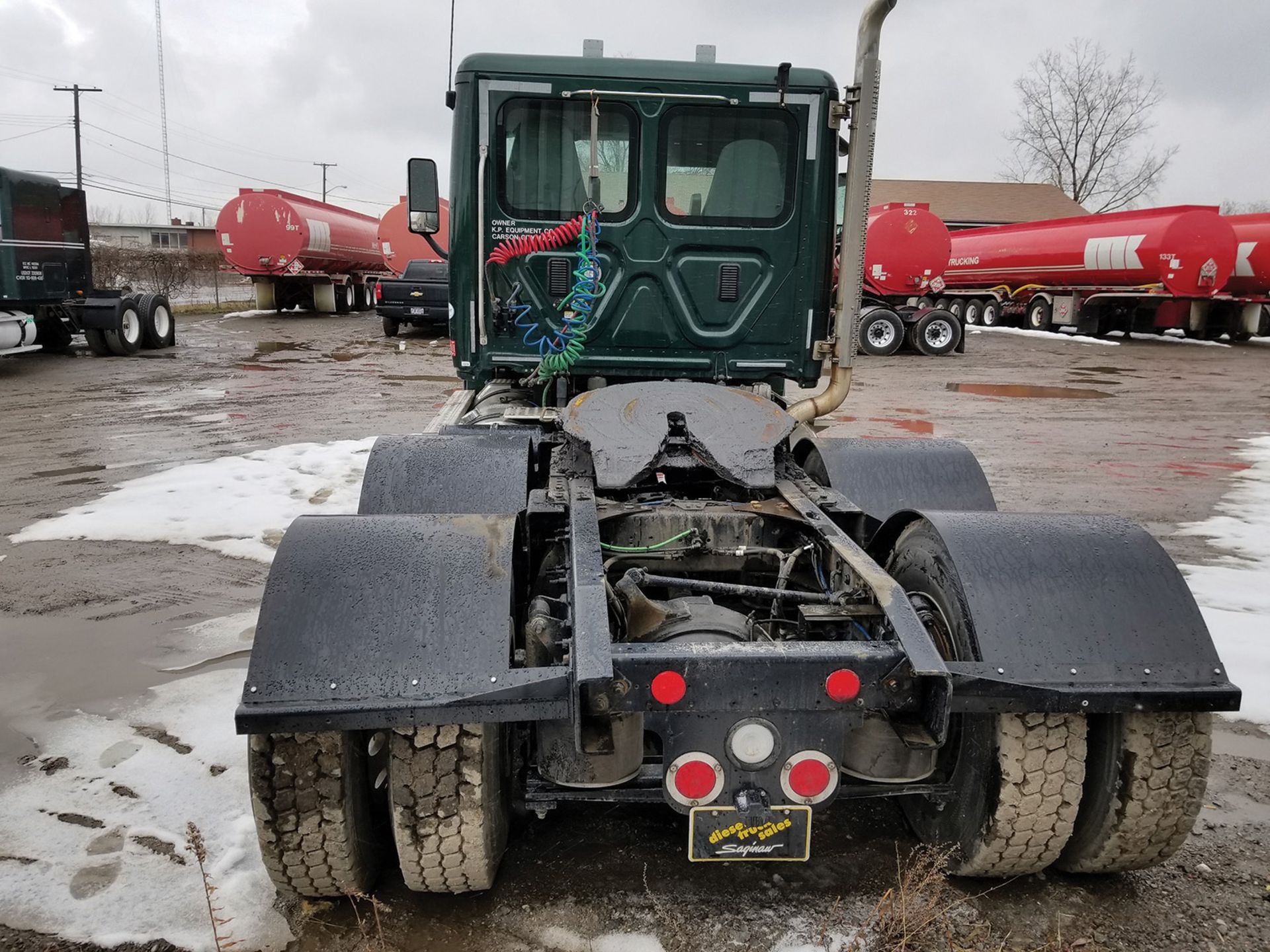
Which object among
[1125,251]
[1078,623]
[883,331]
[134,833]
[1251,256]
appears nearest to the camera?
[1078,623]

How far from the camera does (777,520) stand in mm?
3316

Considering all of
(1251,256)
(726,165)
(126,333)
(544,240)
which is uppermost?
(1251,256)

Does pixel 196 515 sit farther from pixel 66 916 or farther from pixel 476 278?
pixel 66 916

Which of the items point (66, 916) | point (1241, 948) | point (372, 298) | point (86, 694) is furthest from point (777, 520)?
point (372, 298)

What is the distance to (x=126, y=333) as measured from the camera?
17516 millimetres

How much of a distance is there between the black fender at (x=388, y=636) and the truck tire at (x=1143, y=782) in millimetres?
1477

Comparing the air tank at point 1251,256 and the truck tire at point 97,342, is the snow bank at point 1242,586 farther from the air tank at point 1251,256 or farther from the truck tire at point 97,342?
the truck tire at point 97,342

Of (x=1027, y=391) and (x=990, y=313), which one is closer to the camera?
(x=1027, y=391)

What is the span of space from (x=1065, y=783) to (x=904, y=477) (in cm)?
171

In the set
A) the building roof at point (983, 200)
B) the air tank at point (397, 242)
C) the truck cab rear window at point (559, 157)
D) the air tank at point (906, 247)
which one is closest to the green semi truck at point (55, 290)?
the air tank at point (397, 242)

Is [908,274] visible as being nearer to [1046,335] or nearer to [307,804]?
[1046,335]

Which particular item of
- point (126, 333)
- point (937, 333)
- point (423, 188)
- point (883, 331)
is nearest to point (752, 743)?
point (423, 188)

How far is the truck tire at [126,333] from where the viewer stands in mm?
17359

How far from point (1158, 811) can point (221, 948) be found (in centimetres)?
249
